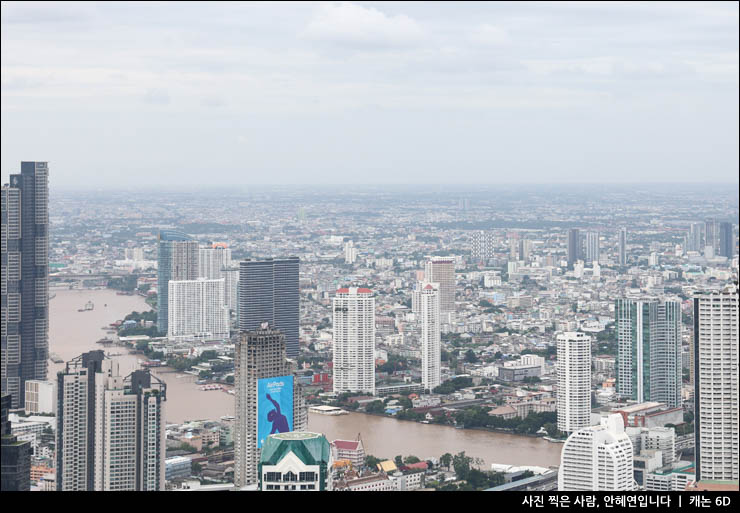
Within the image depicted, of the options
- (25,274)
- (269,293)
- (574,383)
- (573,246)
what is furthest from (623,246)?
(25,274)

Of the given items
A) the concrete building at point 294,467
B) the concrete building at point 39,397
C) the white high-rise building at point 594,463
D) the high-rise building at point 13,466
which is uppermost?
the concrete building at point 294,467

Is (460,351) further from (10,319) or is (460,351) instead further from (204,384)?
(10,319)

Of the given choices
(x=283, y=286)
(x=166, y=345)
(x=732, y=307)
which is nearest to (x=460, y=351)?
(x=283, y=286)

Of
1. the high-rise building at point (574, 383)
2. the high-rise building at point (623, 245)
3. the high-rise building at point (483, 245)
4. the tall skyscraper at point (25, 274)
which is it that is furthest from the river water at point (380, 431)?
the high-rise building at point (623, 245)

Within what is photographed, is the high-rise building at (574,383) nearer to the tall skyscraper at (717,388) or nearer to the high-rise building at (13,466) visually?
the tall skyscraper at (717,388)

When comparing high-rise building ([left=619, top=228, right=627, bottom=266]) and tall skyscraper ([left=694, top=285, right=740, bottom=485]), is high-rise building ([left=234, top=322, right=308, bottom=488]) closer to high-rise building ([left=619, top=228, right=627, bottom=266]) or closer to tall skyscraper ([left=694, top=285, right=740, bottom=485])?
tall skyscraper ([left=694, top=285, right=740, bottom=485])
